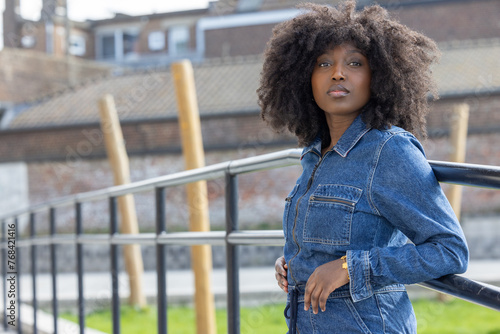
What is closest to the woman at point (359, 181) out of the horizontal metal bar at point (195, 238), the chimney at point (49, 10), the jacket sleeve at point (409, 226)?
the jacket sleeve at point (409, 226)

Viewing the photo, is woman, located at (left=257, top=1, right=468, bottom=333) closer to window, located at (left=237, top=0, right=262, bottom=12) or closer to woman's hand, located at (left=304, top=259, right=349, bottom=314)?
woman's hand, located at (left=304, top=259, right=349, bottom=314)

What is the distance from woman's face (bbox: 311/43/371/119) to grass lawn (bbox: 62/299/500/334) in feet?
18.5

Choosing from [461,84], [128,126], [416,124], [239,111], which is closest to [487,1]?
[461,84]

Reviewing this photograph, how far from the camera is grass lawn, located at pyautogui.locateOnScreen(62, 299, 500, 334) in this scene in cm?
725

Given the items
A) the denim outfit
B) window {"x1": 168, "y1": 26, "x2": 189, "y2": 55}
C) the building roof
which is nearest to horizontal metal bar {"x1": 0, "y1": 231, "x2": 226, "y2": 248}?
the denim outfit

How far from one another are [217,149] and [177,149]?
0.82 metres

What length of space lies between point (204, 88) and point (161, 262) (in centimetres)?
1288

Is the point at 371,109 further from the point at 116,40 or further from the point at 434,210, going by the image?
the point at 116,40

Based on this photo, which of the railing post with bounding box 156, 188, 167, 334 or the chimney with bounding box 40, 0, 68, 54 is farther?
the chimney with bounding box 40, 0, 68, 54

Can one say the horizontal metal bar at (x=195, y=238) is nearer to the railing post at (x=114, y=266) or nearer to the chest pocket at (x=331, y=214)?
the railing post at (x=114, y=266)

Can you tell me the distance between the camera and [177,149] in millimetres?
13898

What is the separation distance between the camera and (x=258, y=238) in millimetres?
2082

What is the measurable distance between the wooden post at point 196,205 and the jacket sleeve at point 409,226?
4758 mm

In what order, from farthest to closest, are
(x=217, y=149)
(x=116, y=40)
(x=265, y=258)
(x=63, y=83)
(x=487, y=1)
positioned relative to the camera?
(x=116, y=40)
(x=63, y=83)
(x=487, y=1)
(x=217, y=149)
(x=265, y=258)
